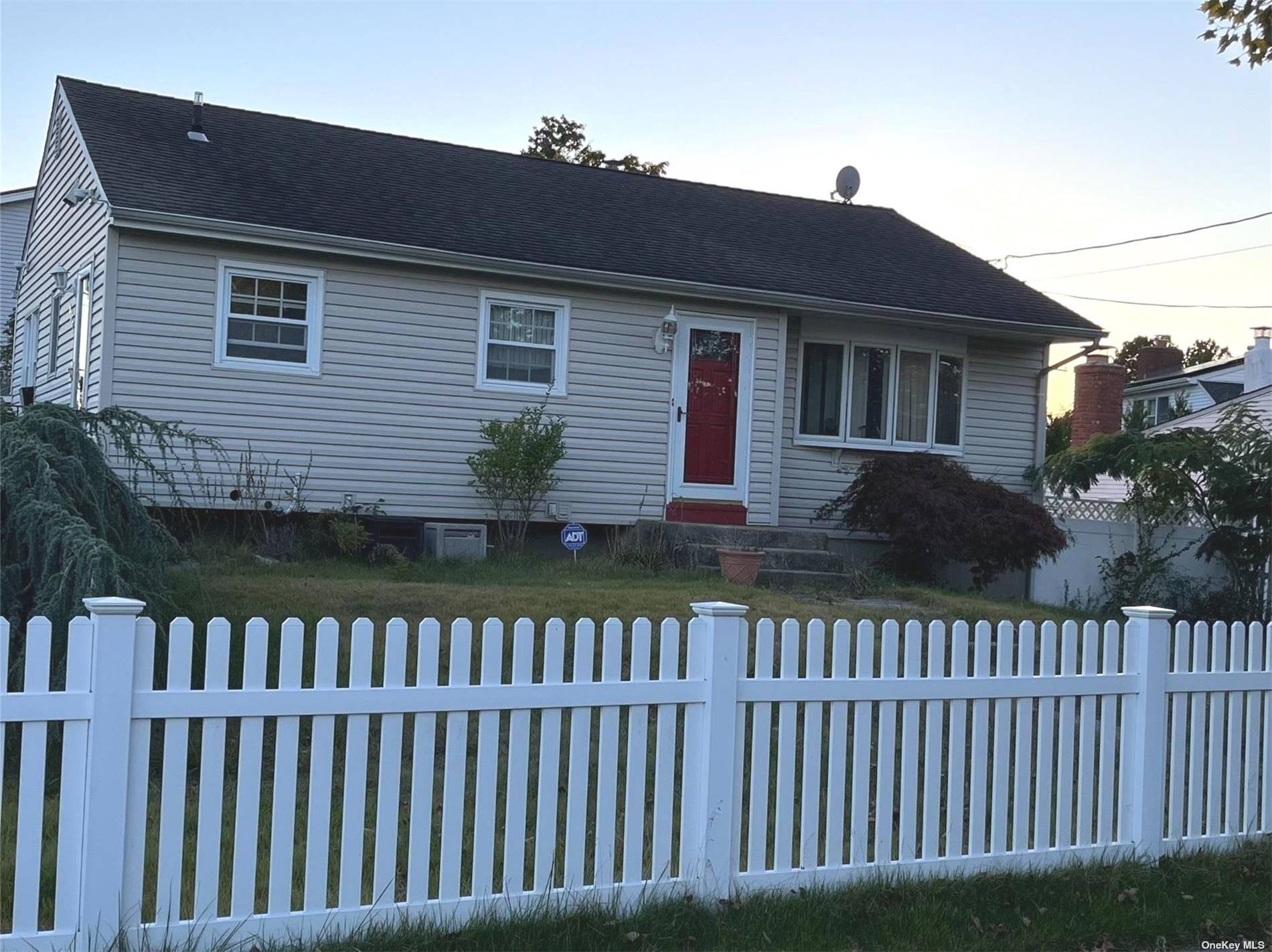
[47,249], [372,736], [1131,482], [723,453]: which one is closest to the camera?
[372,736]

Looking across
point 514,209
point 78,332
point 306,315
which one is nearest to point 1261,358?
point 514,209

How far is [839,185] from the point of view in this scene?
2002 cm

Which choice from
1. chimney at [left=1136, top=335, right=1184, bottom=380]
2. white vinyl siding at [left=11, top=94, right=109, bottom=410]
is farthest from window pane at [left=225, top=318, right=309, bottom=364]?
chimney at [left=1136, top=335, right=1184, bottom=380]

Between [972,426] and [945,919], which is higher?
[972,426]

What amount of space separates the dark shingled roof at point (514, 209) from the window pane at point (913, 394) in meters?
0.80

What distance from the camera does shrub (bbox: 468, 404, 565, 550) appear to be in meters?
13.3

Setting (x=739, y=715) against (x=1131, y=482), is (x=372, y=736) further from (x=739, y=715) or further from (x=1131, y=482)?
(x=1131, y=482)

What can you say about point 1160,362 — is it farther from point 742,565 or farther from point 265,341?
point 265,341

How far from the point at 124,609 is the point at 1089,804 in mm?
4148

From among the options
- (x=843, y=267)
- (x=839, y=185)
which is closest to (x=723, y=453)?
(x=843, y=267)

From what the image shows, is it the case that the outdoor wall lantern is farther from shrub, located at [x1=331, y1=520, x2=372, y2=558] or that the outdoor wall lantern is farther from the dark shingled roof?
shrub, located at [x1=331, y1=520, x2=372, y2=558]

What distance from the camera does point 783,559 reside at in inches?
507

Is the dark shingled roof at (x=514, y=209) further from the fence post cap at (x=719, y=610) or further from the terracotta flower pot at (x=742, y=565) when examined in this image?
the fence post cap at (x=719, y=610)

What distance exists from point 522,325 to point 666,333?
5.41 feet
